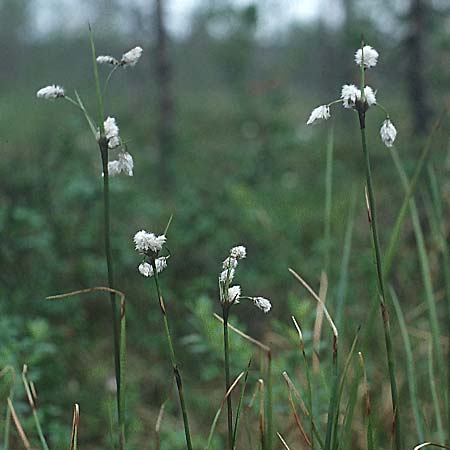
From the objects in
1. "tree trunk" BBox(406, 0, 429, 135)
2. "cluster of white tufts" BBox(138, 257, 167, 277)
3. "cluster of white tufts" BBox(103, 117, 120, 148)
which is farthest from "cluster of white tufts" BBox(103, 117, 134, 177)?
"tree trunk" BBox(406, 0, 429, 135)

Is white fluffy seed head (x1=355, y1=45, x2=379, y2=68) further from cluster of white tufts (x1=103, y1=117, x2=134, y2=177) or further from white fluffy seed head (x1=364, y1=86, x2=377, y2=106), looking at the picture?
cluster of white tufts (x1=103, y1=117, x2=134, y2=177)

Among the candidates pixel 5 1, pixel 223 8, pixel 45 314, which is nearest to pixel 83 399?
pixel 45 314

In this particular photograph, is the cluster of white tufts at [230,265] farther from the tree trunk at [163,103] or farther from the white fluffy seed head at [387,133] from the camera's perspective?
the tree trunk at [163,103]

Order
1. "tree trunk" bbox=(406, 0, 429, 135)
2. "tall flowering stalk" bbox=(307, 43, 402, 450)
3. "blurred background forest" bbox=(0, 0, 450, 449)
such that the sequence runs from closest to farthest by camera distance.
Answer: "tall flowering stalk" bbox=(307, 43, 402, 450) < "blurred background forest" bbox=(0, 0, 450, 449) < "tree trunk" bbox=(406, 0, 429, 135)

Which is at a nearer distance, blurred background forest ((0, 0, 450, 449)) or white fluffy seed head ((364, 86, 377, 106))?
white fluffy seed head ((364, 86, 377, 106))

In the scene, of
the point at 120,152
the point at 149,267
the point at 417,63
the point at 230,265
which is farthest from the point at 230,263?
the point at 417,63

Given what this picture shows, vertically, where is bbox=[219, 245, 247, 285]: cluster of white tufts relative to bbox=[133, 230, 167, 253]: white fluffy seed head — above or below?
below

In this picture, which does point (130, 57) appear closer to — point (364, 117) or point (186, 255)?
point (364, 117)

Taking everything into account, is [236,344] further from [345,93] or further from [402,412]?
[345,93]

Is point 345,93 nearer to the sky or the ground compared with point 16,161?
nearer to the sky

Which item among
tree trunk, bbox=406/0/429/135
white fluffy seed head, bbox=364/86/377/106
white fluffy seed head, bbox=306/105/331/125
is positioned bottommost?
tree trunk, bbox=406/0/429/135

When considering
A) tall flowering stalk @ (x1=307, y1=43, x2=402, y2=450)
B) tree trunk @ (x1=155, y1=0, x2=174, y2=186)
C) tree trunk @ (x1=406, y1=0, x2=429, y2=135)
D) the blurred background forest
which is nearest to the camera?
tall flowering stalk @ (x1=307, y1=43, x2=402, y2=450)
